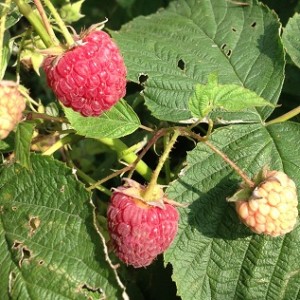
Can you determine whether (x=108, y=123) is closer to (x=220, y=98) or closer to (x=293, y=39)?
(x=220, y=98)

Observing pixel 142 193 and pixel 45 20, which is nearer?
pixel 45 20

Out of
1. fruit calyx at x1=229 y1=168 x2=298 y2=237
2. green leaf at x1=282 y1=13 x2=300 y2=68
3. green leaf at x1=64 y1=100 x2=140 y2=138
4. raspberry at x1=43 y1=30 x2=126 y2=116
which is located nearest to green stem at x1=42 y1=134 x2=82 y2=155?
green leaf at x1=64 y1=100 x2=140 y2=138

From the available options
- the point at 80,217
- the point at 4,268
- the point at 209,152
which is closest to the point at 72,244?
the point at 80,217

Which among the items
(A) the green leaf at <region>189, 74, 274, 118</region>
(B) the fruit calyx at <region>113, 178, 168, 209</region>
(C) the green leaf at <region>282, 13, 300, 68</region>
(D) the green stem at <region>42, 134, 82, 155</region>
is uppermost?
(A) the green leaf at <region>189, 74, 274, 118</region>

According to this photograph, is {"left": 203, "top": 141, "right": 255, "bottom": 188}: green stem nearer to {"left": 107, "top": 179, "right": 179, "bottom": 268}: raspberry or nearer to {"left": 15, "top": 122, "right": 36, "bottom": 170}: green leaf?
{"left": 107, "top": 179, "right": 179, "bottom": 268}: raspberry

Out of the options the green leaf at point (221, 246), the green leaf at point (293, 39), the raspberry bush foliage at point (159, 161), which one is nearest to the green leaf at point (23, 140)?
the raspberry bush foliage at point (159, 161)

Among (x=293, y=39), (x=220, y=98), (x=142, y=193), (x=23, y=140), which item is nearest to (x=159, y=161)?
(x=142, y=193)

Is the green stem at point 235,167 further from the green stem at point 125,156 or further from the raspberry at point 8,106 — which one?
the raspberry at point 8,106

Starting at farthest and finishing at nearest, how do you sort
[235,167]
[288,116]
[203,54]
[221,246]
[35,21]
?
[203,54] → [288,116] → [221,246] → [235,167] → [35,21]
